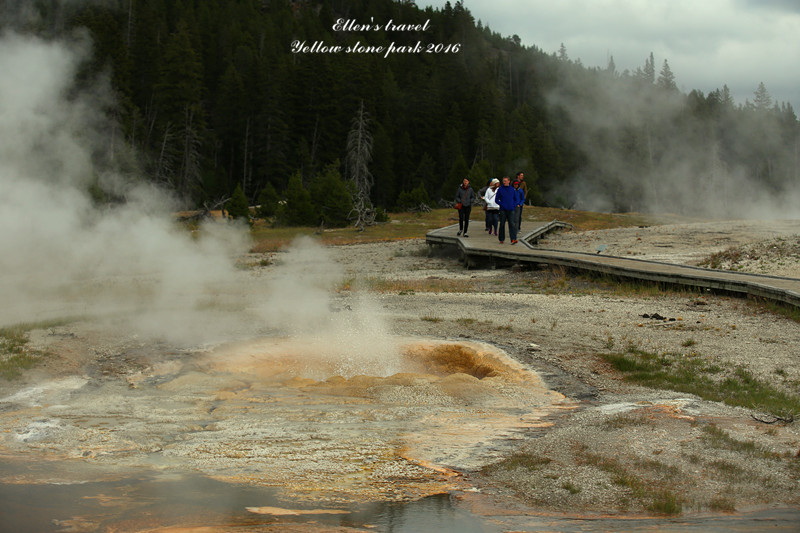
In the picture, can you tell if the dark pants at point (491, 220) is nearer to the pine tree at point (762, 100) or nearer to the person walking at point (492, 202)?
the person walking at point (492, 202)

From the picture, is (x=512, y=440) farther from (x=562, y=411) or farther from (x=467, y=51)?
(x=467, y=51)

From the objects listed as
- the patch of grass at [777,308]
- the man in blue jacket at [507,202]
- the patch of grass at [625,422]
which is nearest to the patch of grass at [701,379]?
the patch of grass at [625,422]

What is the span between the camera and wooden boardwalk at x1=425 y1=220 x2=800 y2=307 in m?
13.5

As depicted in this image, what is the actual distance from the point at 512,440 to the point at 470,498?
51.7 inches

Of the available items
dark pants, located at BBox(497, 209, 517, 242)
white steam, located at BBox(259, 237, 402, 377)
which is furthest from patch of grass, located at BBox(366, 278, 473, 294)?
dark pants, located at BBox(497, 209, 517, 242)

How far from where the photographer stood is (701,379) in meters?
8.85

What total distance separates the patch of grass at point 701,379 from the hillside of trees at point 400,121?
100 ft

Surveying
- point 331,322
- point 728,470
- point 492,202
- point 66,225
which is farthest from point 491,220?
point 728,470

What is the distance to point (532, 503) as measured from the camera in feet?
17.4

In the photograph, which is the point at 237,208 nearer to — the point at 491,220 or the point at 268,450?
the point at 491,220

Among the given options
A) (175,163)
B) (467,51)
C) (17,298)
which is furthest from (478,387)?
(467,51)

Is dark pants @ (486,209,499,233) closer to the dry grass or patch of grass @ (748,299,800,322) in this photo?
the dry grass

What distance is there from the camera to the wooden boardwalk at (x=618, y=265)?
13.5 meters

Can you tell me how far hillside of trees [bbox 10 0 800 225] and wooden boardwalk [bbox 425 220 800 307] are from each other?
60.3 ft
